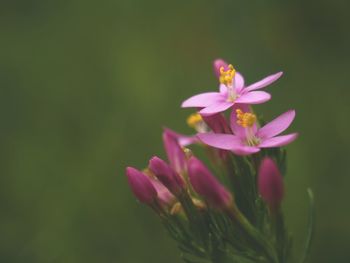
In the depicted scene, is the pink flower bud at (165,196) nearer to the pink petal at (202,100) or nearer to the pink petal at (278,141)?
the pink petal at (202,100)

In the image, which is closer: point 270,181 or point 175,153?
point 270,181

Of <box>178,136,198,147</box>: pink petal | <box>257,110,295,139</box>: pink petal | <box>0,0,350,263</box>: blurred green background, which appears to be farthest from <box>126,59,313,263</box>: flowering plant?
<box>0,0,350,263</box>: blurred green background

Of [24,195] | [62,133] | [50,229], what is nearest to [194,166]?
[50,229]

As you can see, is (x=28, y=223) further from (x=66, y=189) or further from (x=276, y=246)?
(x=276, y=246)

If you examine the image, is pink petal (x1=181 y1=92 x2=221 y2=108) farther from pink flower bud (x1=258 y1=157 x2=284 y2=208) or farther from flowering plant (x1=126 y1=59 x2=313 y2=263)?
pink flower bud (x1=258 y1=157 x2=284 y2=208)

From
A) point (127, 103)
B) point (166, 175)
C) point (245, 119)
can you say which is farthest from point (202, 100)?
point (127, 103)

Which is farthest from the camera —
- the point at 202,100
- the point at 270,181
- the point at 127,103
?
the point at 127,103

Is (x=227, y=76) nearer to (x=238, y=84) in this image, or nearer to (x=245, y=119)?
(x=238, y=84)
